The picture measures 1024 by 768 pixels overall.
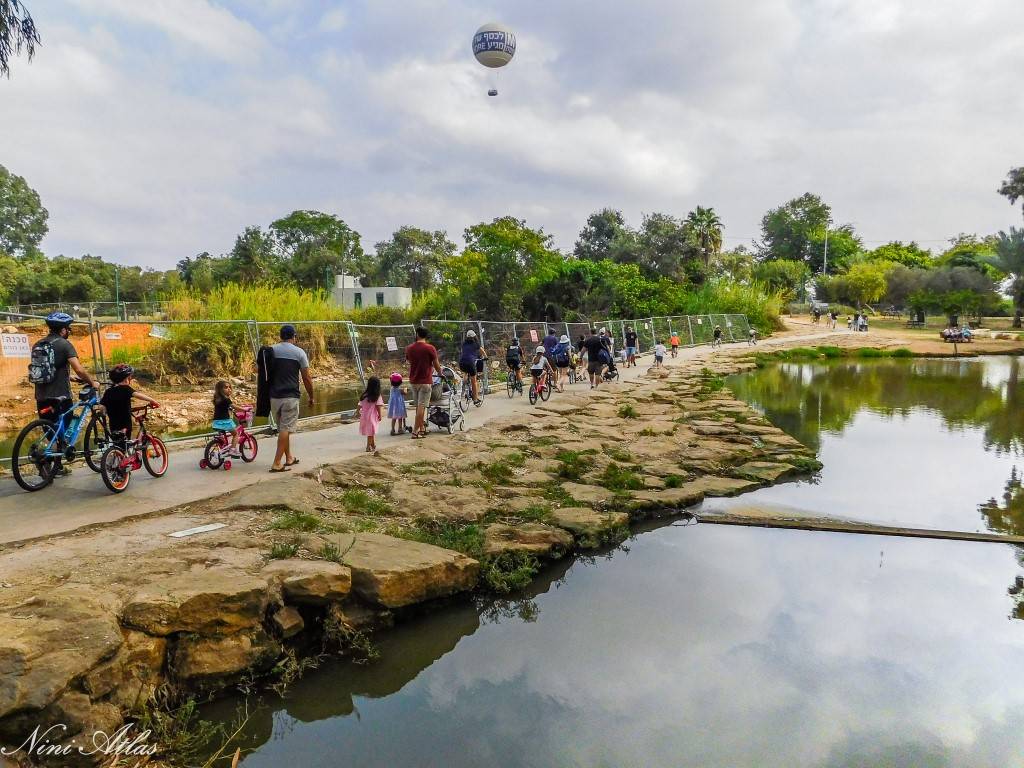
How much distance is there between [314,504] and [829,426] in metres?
13.6

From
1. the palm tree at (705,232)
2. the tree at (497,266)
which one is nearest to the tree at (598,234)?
the palm tree at (705,232)

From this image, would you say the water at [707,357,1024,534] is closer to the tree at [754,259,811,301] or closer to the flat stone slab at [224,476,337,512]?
the flat stone slab at [224,476,337,512]

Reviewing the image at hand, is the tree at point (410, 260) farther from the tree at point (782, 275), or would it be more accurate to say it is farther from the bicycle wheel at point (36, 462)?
the bicycle wheel at point (36, 462)

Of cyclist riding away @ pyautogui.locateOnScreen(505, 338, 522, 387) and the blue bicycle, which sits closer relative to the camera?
the blue bicycle

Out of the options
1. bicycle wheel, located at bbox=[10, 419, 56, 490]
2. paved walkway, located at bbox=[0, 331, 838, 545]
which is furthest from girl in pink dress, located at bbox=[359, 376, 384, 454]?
bicycle wheel, located at bbox=[10, 419, 56, 490]

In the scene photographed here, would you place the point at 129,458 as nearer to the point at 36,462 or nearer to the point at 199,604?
the point at 36,462

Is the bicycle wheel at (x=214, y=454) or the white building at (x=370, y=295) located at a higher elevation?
the white building at (x=370, y=295)

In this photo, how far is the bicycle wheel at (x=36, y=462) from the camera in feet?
23.6

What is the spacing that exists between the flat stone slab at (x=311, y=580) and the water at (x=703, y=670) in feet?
1.71

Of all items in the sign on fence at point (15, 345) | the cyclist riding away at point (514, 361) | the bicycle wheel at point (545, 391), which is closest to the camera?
the sign on fence at point (15, 345)

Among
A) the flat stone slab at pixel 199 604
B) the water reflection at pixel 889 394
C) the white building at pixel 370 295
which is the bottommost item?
the water reflection at pixel 889 394

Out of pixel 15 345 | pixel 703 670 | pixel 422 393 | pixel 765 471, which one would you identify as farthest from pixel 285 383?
pixel 765 471

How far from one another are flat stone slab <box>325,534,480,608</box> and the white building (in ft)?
172

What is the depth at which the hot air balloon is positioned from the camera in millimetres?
23531
